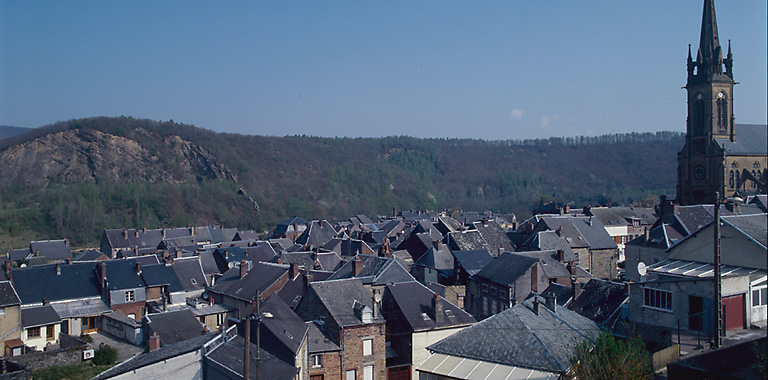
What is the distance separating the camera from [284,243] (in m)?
56.6

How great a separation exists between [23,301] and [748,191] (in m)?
55.5

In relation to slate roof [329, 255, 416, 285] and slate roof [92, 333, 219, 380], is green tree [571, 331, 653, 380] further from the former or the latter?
slate roof [329, 255, 416, 285]

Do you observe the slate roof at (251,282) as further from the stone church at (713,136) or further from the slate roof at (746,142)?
the slate roof at (746,142)

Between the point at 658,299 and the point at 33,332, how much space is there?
92.7ft

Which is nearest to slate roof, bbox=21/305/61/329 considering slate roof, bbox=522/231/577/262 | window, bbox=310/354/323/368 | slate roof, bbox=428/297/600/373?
window, bbox=310/354/323/368

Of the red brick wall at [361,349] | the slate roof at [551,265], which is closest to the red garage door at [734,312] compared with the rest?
the red brick wall at [361,349]

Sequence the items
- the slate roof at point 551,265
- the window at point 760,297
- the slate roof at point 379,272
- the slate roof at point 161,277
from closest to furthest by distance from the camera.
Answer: the window at point 760,297 → the slate roof at point 379,272 → the slate roof at point 551,265 → the slate roof at point 161,277

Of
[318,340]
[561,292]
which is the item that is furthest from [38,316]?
[561,292]

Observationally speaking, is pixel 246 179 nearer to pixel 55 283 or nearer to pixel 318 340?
pixel 55 283

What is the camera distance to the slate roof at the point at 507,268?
93.6ft

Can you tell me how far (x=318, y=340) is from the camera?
21.8 meters

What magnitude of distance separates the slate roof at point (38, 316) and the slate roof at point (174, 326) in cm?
577

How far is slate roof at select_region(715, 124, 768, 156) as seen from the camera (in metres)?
54.8

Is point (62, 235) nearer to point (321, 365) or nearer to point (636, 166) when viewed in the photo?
point (321, 365)
